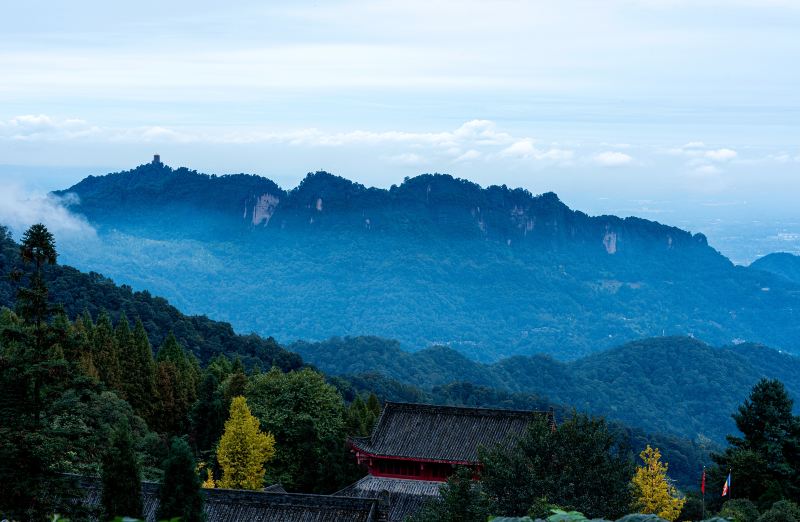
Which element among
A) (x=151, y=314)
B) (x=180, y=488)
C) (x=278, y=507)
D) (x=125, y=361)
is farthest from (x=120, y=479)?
(x=151, y=314)

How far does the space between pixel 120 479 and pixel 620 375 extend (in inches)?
5623

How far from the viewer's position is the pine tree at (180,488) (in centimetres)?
2894

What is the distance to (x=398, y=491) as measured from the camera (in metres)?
40.4

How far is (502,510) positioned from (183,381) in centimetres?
3043

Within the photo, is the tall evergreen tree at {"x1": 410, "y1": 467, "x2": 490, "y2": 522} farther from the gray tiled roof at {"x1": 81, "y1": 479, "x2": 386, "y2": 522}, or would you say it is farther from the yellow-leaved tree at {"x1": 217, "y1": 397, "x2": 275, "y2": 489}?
the yellow-leaved tree at {"x1": 217, "y1": 397, "x2": 275, "y2": 489}

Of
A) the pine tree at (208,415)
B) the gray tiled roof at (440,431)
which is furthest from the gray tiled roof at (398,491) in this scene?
the pine tree at (208,415)

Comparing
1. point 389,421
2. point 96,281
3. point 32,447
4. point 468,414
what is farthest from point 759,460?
point 96,281

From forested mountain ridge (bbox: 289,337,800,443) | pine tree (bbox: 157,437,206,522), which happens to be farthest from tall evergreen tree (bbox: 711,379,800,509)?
forested mountain ridge (bbox: 289,337,800,443)

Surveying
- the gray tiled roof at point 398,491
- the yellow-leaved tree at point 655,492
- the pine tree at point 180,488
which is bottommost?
the gray tiled roof at point 398,491

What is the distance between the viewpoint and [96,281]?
334 feet

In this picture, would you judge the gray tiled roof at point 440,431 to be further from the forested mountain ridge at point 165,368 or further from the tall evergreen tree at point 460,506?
the tall evergreen tree at point 460,506

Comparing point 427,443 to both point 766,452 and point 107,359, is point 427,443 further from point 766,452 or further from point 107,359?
point 107,359

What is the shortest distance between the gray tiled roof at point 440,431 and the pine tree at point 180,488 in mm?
13540

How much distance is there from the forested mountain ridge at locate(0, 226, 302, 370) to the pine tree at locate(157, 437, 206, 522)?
200 feet
